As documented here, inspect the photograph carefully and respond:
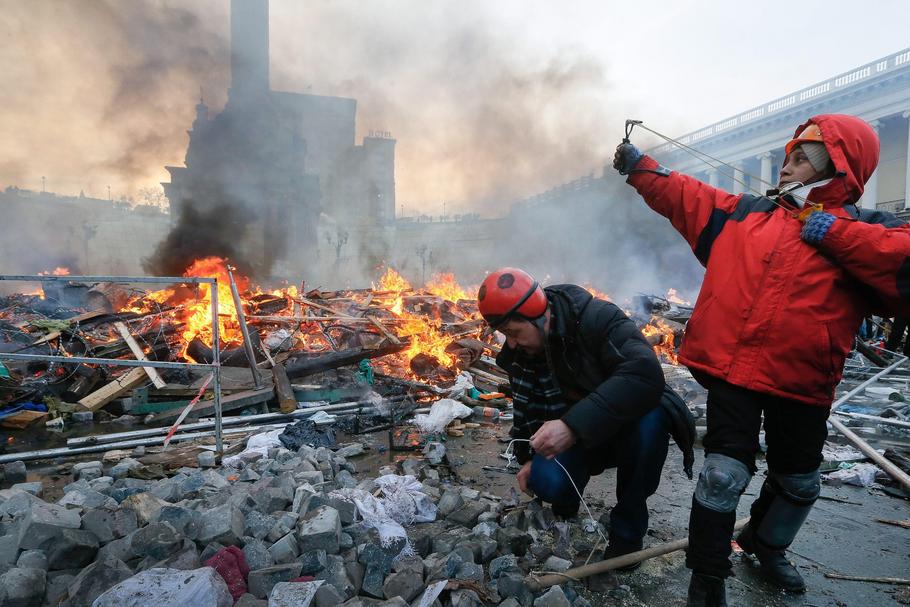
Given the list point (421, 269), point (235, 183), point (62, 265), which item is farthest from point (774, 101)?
point (62, 265)

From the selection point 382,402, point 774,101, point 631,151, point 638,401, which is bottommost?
point 382,402

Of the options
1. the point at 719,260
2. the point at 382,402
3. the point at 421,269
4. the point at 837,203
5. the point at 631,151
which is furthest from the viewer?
the point at 421,269

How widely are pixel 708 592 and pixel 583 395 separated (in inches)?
39.2

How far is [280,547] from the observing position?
7.78 feet

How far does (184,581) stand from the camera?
193cm

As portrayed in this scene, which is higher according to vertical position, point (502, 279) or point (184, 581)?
point (502, 279)

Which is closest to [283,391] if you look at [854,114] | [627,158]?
[627,158]

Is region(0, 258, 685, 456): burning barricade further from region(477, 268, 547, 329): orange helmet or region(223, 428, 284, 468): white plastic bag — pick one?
region(477, 268, 547, 329): orange helmet

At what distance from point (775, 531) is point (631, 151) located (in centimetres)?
210

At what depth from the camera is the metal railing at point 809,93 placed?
21.9m

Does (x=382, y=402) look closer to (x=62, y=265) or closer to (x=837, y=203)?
(x=837, y=203)

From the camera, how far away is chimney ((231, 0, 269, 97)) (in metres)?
25.4

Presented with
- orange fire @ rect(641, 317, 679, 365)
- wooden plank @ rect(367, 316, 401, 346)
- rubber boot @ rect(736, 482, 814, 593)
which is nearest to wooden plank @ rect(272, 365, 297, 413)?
wooden plank @ rect(367, 316, 401, 346)

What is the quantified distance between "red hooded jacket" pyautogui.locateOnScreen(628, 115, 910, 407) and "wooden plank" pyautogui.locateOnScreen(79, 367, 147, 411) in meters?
7.17
